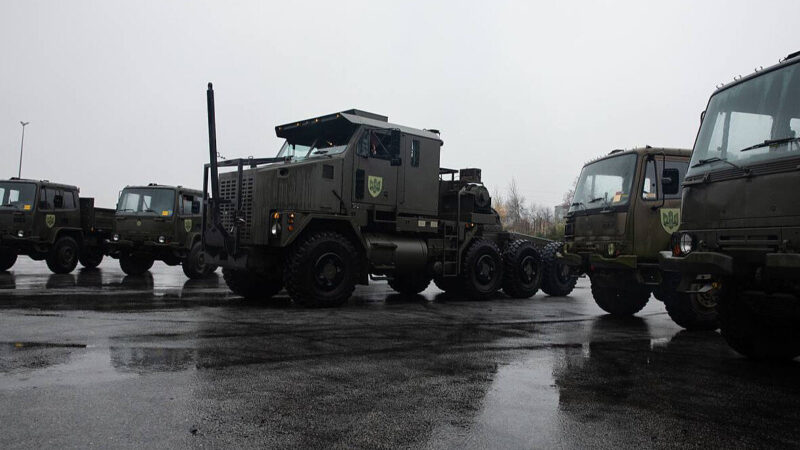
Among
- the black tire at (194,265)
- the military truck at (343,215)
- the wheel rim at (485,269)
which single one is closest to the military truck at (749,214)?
the military truck at (343,215)

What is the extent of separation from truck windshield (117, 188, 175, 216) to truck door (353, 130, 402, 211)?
7.31 meters

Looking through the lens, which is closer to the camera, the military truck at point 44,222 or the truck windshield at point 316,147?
the truck windshield at point 316,147

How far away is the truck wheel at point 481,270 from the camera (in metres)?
11.5

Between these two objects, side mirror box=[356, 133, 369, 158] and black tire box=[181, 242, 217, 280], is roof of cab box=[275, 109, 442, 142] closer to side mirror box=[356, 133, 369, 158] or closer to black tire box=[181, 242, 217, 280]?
side mirror box=[356, 133, 369, 158]

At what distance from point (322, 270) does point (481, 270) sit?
12.4ft

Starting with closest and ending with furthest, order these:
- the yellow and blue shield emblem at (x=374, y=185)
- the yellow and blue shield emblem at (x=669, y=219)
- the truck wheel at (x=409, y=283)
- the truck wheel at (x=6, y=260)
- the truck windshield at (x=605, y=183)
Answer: the yellow and blue shield emblem at (x=669, y=219)
the truck windshield at (x=605, y=183)
the yellow and blue shield emblem at (x=374, y=185)
the truck wheel at (x=409, y=283)
the truck wheel at (x=6, y=260)

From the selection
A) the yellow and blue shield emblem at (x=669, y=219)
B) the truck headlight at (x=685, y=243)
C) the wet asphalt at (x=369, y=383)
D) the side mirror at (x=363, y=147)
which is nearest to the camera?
the wet asphalt at (x=369, y=383)

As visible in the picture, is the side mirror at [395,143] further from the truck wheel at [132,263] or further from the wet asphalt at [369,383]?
the truck wheel at [132,263]

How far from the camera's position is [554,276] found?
42.7ft

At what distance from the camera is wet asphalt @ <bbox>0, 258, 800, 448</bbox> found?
10.9 feet

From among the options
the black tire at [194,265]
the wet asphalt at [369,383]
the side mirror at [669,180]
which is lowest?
the wet asphalt at [369,383]

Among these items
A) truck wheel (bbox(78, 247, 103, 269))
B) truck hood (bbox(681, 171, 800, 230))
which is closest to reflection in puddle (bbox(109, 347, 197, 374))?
truck hood (bbox(681, 171, 800, 230))

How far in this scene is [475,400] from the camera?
4.09 meters

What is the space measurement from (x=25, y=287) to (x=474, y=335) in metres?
8.92
